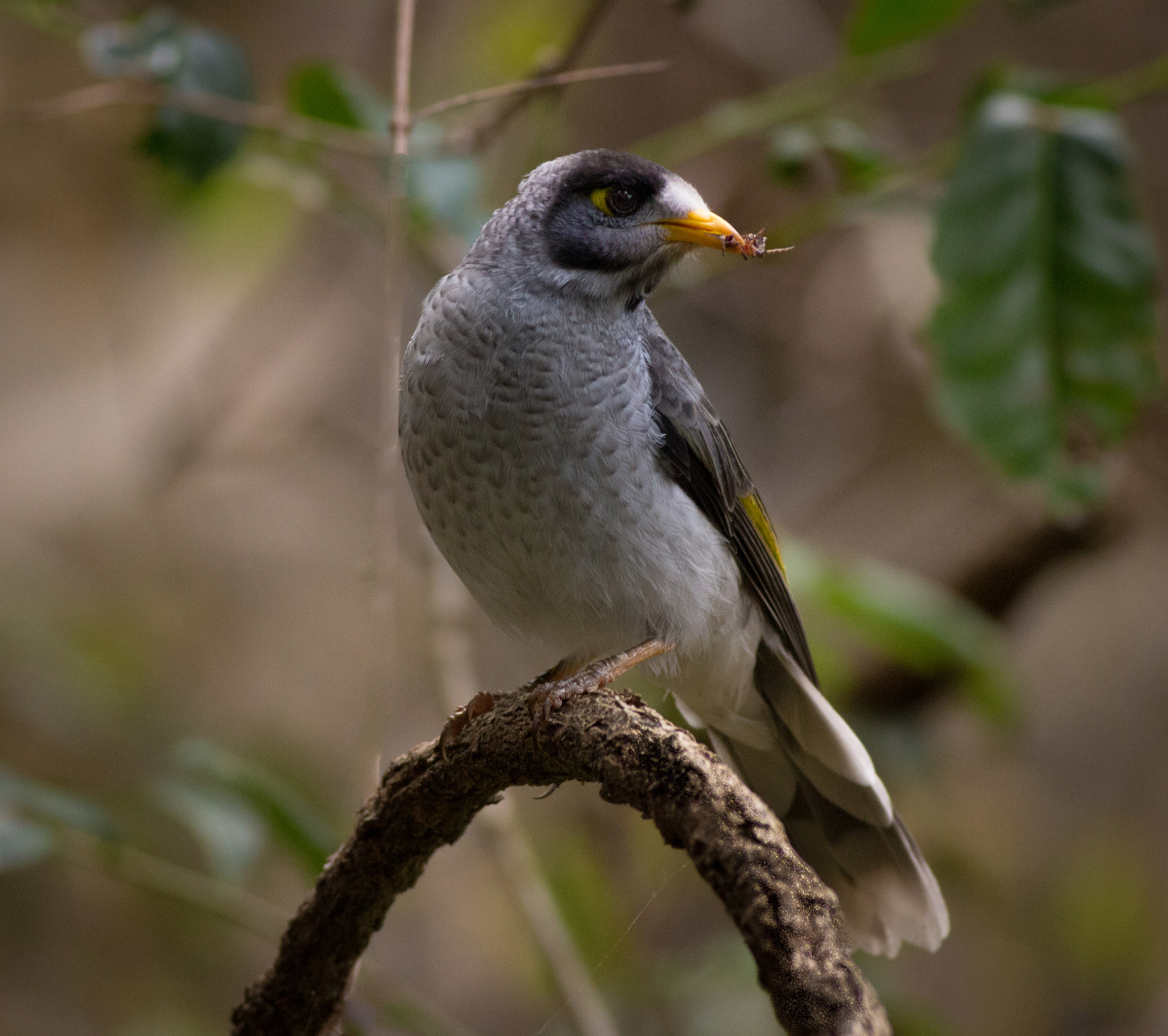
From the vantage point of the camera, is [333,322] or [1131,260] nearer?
[1131,260]

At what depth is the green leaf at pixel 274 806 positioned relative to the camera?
2934 millimetres

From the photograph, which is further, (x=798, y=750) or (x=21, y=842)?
(x=798, y=750)

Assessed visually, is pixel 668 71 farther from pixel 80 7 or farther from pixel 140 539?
pixel 140 539

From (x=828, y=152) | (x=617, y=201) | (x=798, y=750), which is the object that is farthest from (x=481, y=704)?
(x=828, y=152)

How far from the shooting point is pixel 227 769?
2.96 m

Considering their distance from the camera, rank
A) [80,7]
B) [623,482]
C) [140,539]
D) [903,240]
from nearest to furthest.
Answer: [623,482] → [80,7] → [903,240] → [140,539]

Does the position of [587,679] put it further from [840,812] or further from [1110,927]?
[1110,927]

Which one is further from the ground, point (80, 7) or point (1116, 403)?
point (80, 7)

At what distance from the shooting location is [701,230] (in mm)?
2426

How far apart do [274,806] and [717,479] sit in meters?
1.29

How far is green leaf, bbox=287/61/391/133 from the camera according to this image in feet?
11.2

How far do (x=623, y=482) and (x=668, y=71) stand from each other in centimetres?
490

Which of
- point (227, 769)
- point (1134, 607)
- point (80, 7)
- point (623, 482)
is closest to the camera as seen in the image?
point (623, 482)

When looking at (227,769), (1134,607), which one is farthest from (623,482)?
(1134,607)
